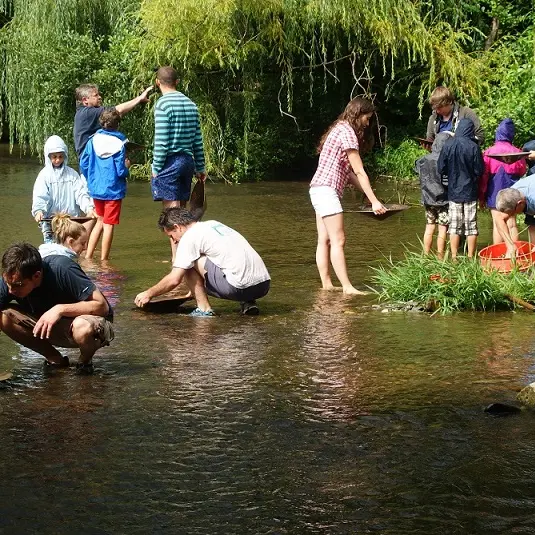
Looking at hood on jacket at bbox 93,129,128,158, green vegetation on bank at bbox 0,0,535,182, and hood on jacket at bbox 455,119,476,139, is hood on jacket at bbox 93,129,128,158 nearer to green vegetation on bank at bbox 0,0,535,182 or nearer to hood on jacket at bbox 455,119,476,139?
hood on jacket at bbox 455,119,476,139

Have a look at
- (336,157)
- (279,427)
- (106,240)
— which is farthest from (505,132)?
(279,427)

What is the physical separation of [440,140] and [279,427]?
5819 millimetres

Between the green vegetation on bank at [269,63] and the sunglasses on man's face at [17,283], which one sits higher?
the green vegetation on bank at [269,63]

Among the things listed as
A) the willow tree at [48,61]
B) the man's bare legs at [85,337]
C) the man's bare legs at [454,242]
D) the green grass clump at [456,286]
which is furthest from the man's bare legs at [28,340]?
the willow tree at [48,61]

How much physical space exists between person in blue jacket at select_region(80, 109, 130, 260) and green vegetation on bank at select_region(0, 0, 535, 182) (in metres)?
7.07

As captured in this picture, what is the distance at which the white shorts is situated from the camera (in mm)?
10203

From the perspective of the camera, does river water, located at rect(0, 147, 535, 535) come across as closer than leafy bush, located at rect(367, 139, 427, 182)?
Yes

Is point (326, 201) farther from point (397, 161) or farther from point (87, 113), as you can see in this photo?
point (397, 161)

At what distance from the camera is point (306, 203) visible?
58.5ft

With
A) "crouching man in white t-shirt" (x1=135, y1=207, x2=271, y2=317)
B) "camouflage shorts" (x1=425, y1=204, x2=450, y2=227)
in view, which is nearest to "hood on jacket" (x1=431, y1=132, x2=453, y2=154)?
"camouflage shorts" (x1=425, y1=204, x2=450, y2=227)

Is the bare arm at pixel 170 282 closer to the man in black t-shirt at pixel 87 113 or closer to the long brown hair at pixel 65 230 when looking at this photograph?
the long brown hair at pixel 65 230

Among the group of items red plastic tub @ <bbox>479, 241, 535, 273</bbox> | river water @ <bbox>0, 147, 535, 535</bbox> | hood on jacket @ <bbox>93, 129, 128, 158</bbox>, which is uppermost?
hood on jacket @ <bbox>93, 129, 128, 158</bbox>

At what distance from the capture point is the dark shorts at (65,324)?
278 inches

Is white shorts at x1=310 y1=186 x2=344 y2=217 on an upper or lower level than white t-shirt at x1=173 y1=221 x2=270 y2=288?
upper
